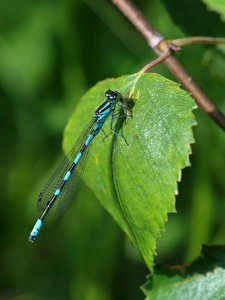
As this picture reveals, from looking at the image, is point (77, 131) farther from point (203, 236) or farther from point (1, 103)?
point (1, 103)

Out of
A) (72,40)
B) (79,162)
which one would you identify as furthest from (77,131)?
(72,40)

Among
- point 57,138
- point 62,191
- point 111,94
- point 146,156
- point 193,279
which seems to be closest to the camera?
point 146,156

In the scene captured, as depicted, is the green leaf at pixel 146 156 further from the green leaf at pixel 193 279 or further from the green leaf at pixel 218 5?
the green leaf at pixel 218 5

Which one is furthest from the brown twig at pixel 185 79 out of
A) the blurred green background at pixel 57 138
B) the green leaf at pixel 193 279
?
the blurred green background at pixel 57 138

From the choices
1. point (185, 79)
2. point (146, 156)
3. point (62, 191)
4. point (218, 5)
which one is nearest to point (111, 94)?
point (185, 79)

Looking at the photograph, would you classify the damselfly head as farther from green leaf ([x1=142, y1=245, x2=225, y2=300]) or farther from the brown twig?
green leaf ([x1=142, y1=245, x2=225, y2=300])

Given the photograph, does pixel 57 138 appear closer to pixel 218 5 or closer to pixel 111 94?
pixel 111 94
